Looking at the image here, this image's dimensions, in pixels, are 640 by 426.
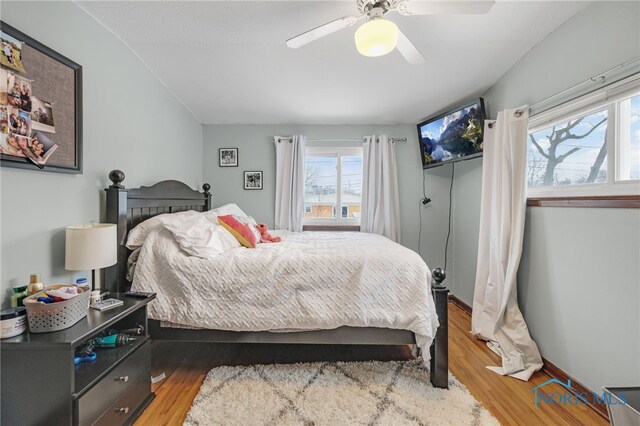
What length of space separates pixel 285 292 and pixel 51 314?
1104 mm

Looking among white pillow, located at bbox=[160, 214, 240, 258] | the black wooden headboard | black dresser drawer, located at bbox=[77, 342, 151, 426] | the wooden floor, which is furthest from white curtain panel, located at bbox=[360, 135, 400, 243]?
black dresser drawer, located at bbox=[77, 342, 151, 426]

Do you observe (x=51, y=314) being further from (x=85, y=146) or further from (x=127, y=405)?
(x=85, y=146)

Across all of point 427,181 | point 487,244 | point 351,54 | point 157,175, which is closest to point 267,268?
point 157,175

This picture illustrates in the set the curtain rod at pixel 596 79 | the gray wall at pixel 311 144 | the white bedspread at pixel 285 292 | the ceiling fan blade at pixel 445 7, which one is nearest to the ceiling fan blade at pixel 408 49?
the ceiling fan blade at pixel 445 7

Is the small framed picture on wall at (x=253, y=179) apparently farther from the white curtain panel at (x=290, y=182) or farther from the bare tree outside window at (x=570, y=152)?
the bare tree outside window at (x=570, y=152)

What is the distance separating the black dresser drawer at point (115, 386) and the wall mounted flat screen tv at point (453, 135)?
126 inches

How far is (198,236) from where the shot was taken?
1839 millimetres

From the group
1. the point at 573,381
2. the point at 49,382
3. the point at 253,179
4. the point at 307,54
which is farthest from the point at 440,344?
the point at 253,179

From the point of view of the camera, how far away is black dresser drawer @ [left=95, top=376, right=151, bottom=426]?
125 cm

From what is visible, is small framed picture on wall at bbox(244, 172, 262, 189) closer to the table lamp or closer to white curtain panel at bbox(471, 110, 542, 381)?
the table lamp

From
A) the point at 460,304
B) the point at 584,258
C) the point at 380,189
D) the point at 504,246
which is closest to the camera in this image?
the point at 584,258

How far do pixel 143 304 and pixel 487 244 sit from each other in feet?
8.95

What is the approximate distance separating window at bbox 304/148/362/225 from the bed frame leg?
2026 mm

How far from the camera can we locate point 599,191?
161 centimetres
